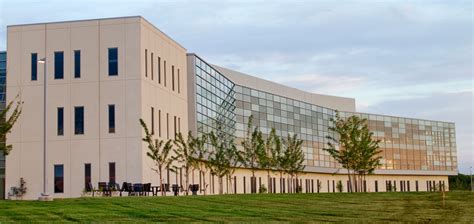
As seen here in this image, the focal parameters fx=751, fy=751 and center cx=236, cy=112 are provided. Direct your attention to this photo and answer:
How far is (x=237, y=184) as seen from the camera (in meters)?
71.6

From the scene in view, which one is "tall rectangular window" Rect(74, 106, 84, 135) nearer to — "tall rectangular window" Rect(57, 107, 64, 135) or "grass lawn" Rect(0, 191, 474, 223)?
"tall rectangular window" Rect(57, 107, 64, 135)

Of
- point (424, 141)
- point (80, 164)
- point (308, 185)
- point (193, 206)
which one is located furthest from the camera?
point (424, 141)

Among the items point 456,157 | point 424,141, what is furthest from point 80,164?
point 456,157

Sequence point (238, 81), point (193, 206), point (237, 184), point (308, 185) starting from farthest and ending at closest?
point (308, 185), point (238, 81), point (237, 184), point (193, 206)

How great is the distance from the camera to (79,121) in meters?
50.8

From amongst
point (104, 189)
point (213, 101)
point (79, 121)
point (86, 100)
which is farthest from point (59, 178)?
point (213, 101)

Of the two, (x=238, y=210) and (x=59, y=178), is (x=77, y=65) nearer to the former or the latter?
(x=59, y=178)

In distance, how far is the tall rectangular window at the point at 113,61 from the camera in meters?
50.9

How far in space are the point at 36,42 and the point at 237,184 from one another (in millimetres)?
26818

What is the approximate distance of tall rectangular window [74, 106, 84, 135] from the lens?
50719 mm

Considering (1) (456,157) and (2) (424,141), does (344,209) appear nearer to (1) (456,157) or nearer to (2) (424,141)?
(2) (424,141)

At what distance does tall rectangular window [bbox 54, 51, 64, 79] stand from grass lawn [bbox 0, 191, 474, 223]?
20091 millimetres

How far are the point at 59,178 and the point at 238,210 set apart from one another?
78.9ft

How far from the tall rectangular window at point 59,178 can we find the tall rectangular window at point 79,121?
8.56ft
